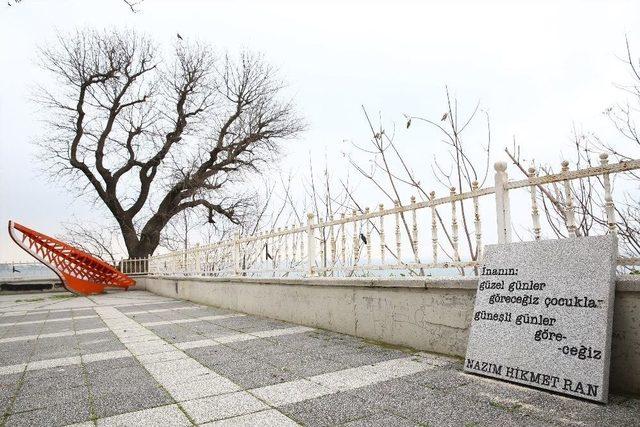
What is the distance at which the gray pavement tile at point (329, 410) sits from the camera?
2.39 meters

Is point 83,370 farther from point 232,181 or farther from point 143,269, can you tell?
point 232,181

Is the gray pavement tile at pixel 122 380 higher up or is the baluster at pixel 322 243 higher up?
the baluster at pixel 322 243

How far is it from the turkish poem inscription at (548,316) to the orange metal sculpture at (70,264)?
15.0 m

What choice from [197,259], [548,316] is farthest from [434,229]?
[197,259]

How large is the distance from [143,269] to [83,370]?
54.7ft

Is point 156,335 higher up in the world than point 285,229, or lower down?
lower down

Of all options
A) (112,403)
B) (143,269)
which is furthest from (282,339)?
(143,269)

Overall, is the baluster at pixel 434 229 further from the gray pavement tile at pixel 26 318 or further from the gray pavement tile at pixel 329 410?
the gray pavement tile at pixel 26 318

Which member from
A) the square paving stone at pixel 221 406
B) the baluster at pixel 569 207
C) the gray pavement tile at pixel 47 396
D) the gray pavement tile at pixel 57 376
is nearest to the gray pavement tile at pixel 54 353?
the gray pavement tile at pixel 57 376

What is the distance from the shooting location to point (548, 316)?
9.61ft

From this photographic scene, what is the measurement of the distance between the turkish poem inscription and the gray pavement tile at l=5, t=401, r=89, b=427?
9.41 ft

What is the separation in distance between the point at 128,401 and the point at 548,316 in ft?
10.1

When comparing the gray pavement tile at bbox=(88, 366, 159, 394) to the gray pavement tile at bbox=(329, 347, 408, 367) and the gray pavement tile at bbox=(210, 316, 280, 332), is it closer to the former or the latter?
the gray pavement tile at bbox=(329, 347, 408, 367)

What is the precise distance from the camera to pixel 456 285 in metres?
3.75
